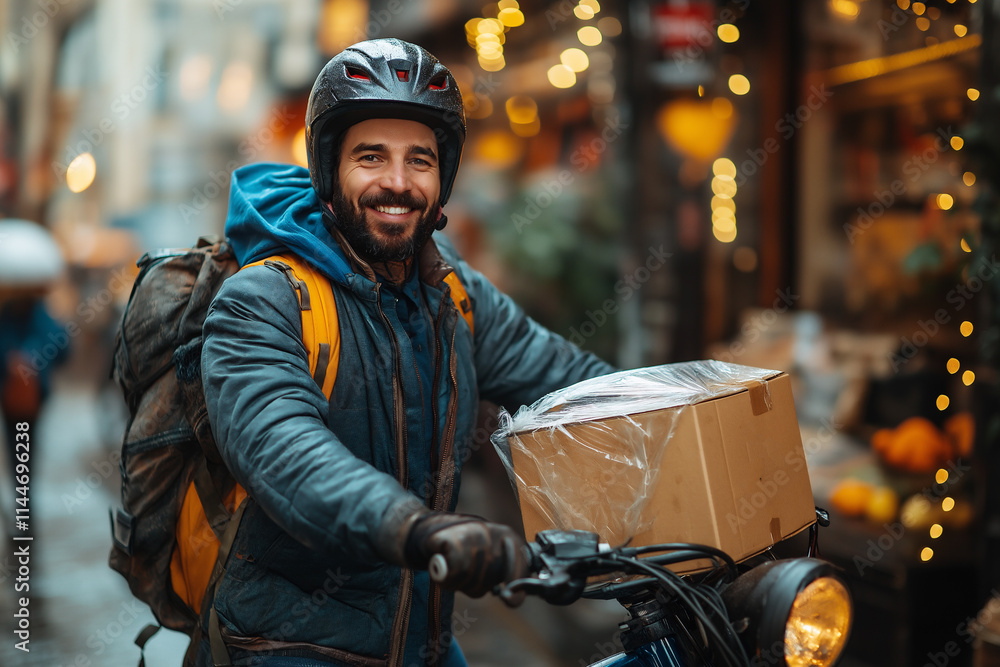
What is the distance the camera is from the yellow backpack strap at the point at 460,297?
2410mm

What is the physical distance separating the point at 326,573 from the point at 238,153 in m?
11.9

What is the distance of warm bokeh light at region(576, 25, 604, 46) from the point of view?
8312 millimetres

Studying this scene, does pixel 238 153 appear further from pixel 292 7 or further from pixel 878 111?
pixel 878 111

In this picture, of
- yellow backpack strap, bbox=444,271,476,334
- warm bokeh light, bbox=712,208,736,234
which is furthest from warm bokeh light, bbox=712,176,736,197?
yellow backpack strap, bbox=444,271,476,334

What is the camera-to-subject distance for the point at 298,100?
37.6 feet

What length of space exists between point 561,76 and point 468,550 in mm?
8755

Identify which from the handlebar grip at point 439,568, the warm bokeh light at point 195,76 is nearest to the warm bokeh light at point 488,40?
the warm bokeh light at point 195,76

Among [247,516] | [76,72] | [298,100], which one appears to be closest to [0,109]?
[76,72]

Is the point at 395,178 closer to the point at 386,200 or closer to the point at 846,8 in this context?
the point at 386,200

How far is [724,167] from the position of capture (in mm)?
8164

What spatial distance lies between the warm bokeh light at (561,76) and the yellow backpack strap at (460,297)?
7315 mm

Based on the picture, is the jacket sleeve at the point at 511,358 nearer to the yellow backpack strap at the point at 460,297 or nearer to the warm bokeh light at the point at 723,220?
the yellow backpack strap at the point at 460,297

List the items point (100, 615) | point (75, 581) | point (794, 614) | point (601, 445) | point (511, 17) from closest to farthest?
point (794, 614), point (601, 445), point (100, 615), point (75, 581), point (511, 17)

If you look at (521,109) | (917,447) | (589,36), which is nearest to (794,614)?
(917,447)
